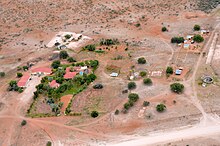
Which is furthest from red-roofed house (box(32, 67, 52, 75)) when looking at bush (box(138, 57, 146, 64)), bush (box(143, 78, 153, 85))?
bush (box(143, 78, 153, 85))

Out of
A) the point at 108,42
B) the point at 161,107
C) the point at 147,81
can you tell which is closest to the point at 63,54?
the point at 108,42

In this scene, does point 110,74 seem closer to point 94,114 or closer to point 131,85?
point 131,85

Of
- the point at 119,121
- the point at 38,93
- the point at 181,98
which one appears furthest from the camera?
the point at 38,93

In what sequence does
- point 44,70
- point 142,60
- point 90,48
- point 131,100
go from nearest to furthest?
1. point 131,100
2. point 142,60
3. point 44,70
4. point 90,48

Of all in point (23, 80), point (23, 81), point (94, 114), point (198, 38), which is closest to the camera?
point (94, 114)

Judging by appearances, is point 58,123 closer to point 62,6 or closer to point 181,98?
point 181,98

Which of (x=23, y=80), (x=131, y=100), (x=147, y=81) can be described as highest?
(x=147, y=81)

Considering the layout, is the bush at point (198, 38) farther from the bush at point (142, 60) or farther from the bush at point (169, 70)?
the bush at point (169, 70)

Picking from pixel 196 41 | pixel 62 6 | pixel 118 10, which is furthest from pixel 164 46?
pixel 62 6

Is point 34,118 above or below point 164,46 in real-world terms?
below
